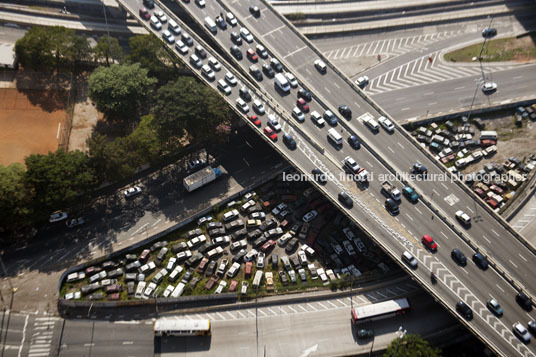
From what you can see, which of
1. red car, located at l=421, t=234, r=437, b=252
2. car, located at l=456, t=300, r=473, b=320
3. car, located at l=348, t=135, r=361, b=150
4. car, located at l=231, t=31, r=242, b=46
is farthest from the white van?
car, located at l=456, t=300, r=473, b=320

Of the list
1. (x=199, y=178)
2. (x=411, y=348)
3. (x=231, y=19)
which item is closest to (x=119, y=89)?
→ (x=199, y=178)

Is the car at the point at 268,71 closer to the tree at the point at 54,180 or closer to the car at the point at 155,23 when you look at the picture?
the car at the point at 155,23

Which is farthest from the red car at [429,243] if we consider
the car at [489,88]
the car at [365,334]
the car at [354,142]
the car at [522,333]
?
the car at [489,88]

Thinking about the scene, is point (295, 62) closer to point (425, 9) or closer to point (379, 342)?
point (425, 9)

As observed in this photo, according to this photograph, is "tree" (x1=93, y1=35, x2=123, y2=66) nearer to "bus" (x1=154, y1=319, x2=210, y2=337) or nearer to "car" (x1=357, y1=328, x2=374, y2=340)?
"bus" (x1=154, y1=319, x2=210, y2=337)

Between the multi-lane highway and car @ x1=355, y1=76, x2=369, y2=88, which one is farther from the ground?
car @ x1=355, y1=76, x2=369, y2=88

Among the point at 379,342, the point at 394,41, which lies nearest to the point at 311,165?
the point at 379,342

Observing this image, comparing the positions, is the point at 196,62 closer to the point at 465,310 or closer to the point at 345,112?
the point at 345,112
